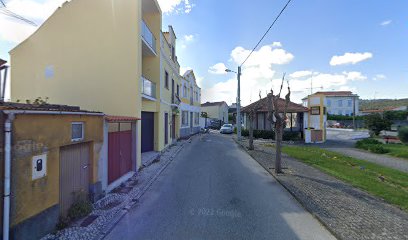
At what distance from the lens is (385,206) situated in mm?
6945

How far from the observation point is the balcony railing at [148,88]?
12869mm

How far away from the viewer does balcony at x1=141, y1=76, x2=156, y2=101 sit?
42.2 feet

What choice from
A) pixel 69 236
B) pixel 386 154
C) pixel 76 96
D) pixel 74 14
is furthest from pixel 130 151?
pixel 386 154

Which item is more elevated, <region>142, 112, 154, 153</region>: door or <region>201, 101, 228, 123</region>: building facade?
<region>201, 101, 228, 123</region>: building facade

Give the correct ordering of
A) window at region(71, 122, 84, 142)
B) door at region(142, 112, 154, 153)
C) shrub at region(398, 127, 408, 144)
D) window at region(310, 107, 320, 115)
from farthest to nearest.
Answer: window at region(310, 107, 320, 115), shrub at region(398, 127, 408, 144), door at region(142, 112, 154, 153), window at region(71, 122, 84, 142)

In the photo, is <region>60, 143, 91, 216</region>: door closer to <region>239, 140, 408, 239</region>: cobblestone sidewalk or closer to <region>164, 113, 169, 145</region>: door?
<region>239, 140, 408, 239</region>: cobblestone sidewalk

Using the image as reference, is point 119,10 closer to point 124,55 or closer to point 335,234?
point 124,55

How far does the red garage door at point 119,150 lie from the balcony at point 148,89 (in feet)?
9.40

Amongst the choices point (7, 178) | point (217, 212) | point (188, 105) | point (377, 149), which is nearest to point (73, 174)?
point (7, 178)

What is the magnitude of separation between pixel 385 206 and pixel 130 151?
8.31 m

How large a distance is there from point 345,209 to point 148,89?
1033cm

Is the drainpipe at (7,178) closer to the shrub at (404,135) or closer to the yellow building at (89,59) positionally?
the yellow building at (89,59)

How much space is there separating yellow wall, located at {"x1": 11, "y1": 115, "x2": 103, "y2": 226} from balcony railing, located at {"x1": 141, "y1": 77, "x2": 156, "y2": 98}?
280 inches

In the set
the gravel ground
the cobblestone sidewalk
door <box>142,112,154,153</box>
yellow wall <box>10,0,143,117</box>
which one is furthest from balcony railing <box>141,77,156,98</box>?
the cobblestone sidewalk
